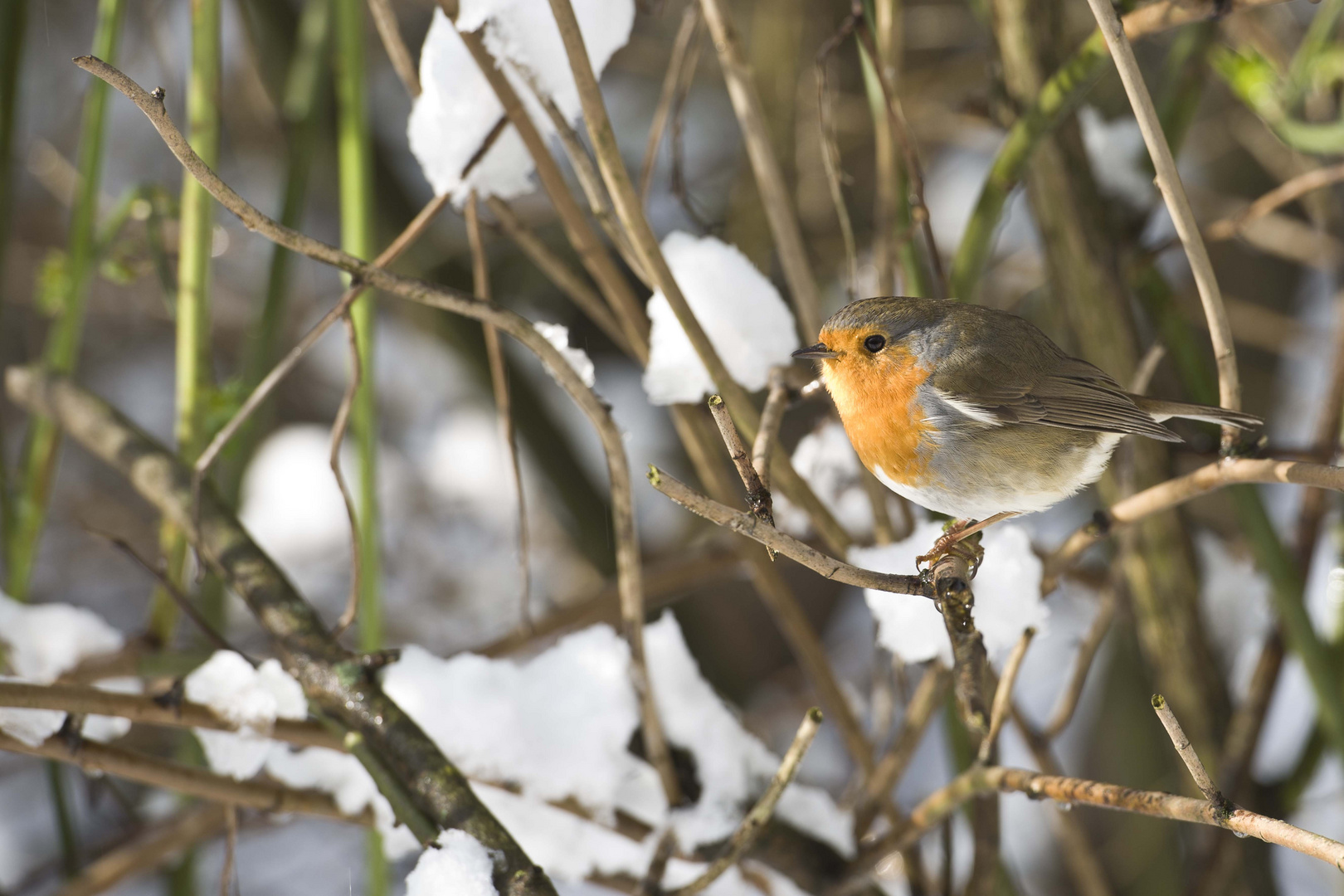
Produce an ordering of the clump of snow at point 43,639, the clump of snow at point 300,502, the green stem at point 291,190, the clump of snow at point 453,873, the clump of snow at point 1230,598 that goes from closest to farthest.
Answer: the clump of snow at point 453,873
the clump of snow at point 43,639
the green stem at point 291,190
the clump of snow at point 1230,598
the clump of snow at point 300,502

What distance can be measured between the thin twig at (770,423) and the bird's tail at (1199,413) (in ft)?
1.24

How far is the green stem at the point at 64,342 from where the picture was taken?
1.40 m

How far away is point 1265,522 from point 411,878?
1.24 m

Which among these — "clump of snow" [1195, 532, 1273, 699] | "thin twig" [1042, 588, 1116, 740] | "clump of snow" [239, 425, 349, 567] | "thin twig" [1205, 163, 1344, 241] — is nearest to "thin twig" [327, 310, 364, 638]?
"thin twig" [1042, 588, 1116, 740]

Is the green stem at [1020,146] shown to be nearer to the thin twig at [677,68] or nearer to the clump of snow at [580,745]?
the thin twig at [677,68]

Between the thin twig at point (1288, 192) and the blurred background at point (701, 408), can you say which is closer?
the thin twig at point (1288, 192)

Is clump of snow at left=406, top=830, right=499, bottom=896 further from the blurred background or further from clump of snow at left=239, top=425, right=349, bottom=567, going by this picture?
clump of snow at left=239, top=425, right=349, bottom=567

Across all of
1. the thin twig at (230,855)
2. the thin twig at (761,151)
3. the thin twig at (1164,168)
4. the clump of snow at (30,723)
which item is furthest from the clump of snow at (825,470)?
the clump of snow at (30,723)

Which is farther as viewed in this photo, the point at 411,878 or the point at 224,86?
the point at 224,86

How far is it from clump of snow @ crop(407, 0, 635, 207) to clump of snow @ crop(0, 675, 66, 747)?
65 centimetres

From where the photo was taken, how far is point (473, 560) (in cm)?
327

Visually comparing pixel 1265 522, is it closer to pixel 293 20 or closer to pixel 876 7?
pixel 876 7

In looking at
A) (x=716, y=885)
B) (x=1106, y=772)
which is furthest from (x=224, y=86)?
(x=1106, y=772)

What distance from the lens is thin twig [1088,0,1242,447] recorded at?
809mm
